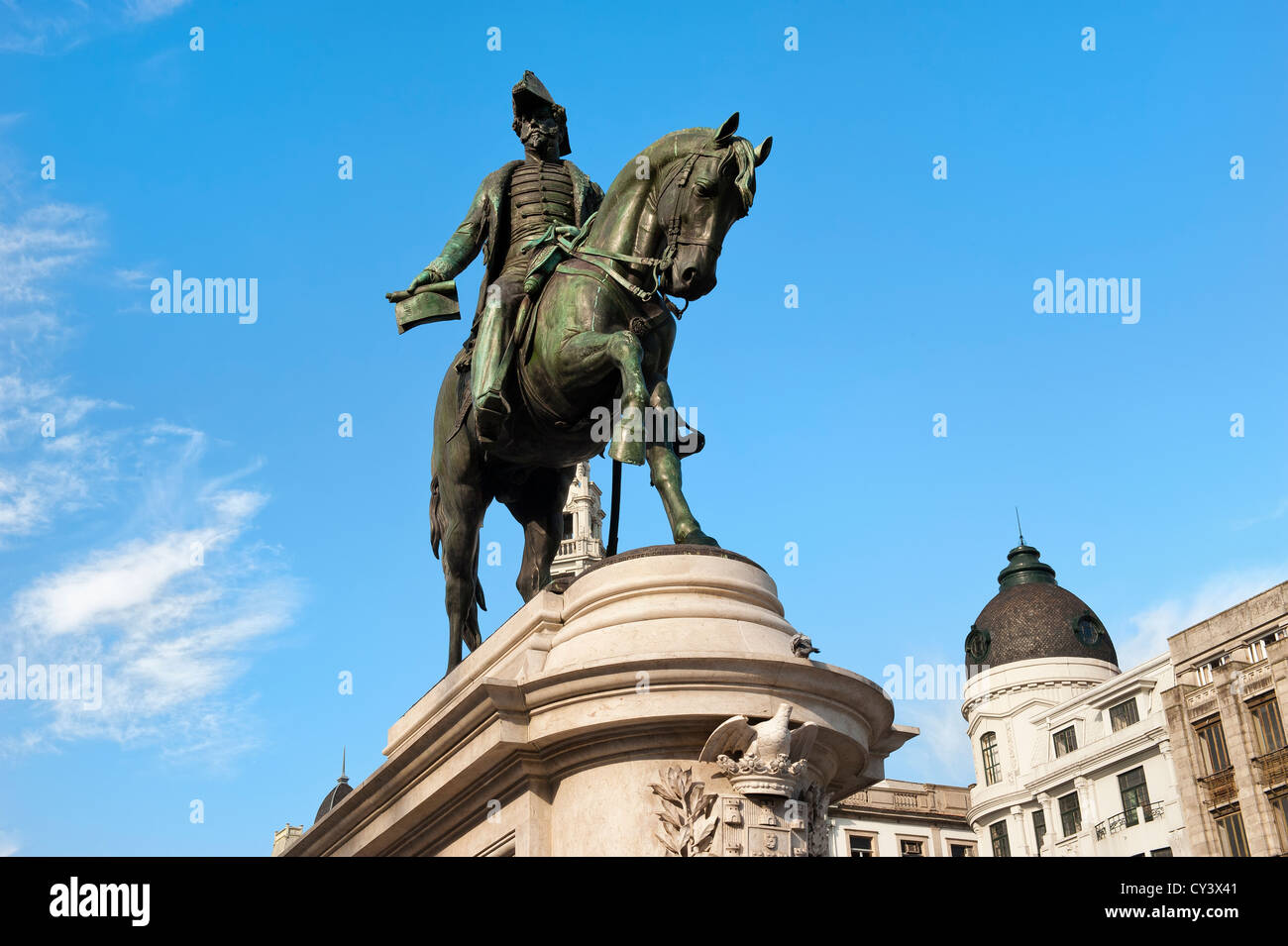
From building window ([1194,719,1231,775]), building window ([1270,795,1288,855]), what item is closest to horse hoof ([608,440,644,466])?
building window ([1270,795,1288,855])

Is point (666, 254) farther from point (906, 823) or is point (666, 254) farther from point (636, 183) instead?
point (906, 823)

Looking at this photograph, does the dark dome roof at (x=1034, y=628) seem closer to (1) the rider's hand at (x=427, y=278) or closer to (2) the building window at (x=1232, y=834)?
(2) the building window at (x=1232, y=834)

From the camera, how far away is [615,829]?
8.59 meters

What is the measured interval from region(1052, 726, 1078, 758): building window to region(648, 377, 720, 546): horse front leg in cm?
5408

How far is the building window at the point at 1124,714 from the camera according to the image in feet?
187

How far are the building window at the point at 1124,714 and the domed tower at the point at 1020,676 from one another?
2.42 m

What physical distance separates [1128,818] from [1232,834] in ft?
24.7

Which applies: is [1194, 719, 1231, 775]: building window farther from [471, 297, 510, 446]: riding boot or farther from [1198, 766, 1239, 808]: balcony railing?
[471, 297, 510, 446]: riding boot

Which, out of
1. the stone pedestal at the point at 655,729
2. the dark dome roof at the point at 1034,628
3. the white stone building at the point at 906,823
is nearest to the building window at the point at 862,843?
the white stone building at the point at 906,823

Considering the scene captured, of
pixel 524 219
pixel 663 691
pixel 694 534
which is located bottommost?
pixel 663 691

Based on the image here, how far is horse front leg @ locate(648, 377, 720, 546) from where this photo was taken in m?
9.81
